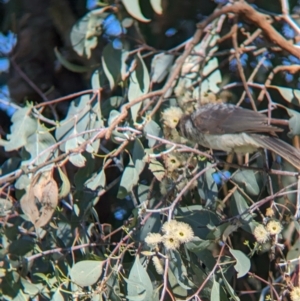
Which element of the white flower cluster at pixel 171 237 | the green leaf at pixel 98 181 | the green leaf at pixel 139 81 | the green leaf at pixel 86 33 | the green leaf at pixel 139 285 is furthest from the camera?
the green leaf at pixel 86 33

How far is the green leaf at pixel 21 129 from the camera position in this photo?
9.10ft

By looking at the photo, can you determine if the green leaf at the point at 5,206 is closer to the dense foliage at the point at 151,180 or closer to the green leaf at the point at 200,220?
the dense foliage at the point at 151,180

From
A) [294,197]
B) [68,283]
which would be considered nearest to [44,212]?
[68,283]

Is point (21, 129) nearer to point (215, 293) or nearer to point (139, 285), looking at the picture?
point (139, 285)

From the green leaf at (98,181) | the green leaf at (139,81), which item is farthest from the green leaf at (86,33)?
the green leaf at (98,181)

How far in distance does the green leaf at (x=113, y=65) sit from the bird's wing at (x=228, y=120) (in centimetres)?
33

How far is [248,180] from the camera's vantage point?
263 centimetres

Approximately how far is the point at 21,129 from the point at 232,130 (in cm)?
80

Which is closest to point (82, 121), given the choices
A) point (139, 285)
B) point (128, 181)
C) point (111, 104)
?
point (111, 104)

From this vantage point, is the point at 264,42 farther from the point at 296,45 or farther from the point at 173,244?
the point at 173,244

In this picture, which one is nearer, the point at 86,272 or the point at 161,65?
the point at 86,272

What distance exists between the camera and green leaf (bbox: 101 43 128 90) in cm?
289

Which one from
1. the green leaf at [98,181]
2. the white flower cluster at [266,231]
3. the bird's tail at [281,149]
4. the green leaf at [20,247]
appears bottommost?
the green leaf at [20,247]

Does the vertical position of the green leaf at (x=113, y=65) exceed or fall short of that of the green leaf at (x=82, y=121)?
it exceeds it
